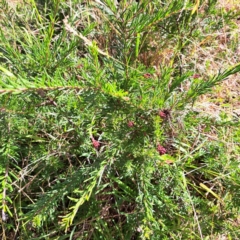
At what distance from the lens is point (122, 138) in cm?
118

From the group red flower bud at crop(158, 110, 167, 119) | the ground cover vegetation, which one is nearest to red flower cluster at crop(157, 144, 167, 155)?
the ground cover vegetation

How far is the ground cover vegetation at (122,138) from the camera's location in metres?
1.12

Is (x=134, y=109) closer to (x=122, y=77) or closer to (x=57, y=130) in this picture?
(x=122, y=77)

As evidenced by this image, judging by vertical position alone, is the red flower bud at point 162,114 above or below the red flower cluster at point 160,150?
above

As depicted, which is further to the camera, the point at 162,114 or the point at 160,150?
the point at 160,150

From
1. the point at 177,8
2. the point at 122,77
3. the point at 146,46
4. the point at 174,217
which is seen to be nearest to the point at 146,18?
the point at 177,8

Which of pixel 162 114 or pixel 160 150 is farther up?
pixel 162 114

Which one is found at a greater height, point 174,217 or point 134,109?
point 134,109

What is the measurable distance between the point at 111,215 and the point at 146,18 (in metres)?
0.85

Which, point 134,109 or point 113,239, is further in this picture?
point 113,239

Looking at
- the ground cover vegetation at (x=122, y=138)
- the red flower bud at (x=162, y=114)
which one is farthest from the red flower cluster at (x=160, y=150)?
the red flower bud at (x=162, y=114)

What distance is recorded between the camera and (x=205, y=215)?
55.2 inches

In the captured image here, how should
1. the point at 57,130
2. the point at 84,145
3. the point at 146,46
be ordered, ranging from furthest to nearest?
the point at 146,46 → the point at 57,130 → the point at 84,145

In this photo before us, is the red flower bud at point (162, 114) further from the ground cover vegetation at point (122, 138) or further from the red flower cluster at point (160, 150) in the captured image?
the red flower cluster at point (160, 150)
